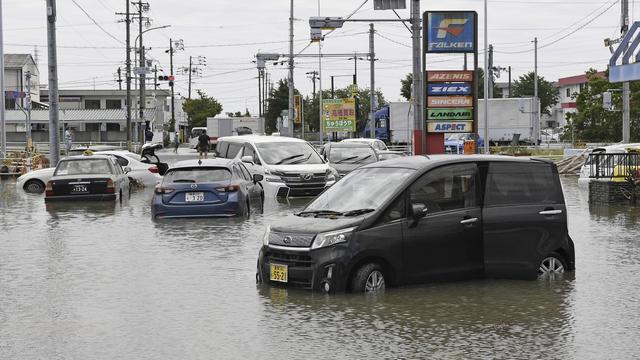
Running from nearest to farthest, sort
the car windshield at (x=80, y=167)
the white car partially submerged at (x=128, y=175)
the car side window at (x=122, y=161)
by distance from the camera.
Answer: the car windshield at (x=80, y=167)
the car side window at (x=122, y=161)
the white car partially submerged at (x=128, y=175)

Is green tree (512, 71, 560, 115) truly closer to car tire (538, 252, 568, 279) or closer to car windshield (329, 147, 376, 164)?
car windshield (329, 147, 376, 164)

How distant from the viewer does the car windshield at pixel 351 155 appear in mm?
32062

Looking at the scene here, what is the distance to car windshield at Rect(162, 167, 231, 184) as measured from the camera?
20.0 meters

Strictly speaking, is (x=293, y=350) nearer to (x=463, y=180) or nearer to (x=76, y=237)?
(x=463, y=180)

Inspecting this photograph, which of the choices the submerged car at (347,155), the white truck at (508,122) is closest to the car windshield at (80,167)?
the submerged car at (347,155)

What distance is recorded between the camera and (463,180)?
11.8 m

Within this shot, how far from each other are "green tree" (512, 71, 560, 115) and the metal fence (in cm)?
11018

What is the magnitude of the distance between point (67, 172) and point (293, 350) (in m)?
18.6

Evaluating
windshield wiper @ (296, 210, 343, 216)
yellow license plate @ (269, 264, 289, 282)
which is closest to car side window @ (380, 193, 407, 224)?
windshield wiper @ (296, 210, 343, 216)

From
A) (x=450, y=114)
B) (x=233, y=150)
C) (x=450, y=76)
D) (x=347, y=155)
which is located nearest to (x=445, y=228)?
(x=233, y=150)

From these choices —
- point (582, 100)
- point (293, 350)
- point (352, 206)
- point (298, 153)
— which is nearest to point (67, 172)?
point (298, 153)

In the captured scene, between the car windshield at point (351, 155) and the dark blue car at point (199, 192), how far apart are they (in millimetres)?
11986

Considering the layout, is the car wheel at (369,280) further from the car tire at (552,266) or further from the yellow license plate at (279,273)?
the car tire at (552,266)

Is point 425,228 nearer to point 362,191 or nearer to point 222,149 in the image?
point 362,191
